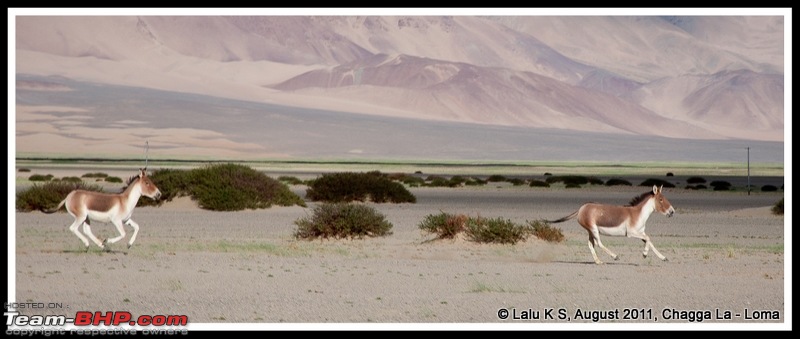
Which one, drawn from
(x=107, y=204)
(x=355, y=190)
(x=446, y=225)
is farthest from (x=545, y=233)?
(x=355, y=190)

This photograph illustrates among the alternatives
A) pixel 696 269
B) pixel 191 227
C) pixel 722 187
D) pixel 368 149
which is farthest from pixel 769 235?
pixel 368 149

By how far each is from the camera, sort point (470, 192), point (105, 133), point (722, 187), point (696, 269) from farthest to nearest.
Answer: point (105, 133) → point (722, 187) → point (470, 192) → point (696, 269)

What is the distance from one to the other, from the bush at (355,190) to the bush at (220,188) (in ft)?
17.1

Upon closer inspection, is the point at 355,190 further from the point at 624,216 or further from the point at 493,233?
the point at 624,216

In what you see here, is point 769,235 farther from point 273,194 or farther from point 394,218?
point 273,194

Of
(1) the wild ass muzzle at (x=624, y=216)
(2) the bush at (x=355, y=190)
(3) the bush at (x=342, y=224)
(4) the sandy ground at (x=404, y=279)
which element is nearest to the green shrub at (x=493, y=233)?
(4) the sandy ground at (x=404, y=279)

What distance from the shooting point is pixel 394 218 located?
1329 inches

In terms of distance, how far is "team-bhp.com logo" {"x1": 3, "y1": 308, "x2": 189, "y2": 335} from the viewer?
1091 cm

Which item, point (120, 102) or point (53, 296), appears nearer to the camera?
point (53, 296)

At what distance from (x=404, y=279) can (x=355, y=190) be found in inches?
977

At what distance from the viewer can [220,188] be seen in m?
35.4

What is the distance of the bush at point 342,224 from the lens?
2356cm

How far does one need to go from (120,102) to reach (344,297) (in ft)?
630

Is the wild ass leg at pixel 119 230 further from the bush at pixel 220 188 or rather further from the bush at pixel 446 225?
the bush at pixel 220 188
